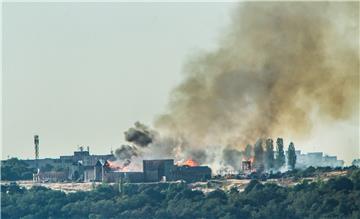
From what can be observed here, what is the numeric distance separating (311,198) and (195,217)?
1192cm

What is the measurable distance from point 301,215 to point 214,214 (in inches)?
369

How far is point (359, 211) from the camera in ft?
630

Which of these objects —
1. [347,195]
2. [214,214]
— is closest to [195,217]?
[214,214]

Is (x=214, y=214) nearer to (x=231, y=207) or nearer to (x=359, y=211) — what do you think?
(x=231, y=207)

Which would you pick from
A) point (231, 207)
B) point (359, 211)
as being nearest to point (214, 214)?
point (231, 207)

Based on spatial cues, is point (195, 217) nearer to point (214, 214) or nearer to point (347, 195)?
point (214, 214)

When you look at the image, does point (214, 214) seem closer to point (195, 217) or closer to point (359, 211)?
point (195, 217)

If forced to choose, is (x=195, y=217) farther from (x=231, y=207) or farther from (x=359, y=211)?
(x=359, y=211)

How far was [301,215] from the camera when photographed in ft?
641

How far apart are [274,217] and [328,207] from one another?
220 inches

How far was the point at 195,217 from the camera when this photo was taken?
199750 millimetres

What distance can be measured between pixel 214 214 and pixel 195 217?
2046 millimetres

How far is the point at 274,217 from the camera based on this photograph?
19525 centimetres

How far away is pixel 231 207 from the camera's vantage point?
200m
